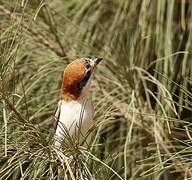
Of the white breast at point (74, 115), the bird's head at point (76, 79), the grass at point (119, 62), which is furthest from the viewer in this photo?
the grass at point (119, 62)

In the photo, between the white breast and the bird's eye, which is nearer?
the white breast

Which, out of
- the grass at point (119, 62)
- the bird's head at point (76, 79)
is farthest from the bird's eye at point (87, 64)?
the grass at point (119, 62)

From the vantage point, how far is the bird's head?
1617 mm

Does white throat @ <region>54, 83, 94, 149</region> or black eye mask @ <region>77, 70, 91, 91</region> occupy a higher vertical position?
black eye mask @ <region>77, 70, 91, 91</region>

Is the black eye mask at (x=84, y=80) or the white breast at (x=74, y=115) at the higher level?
the black eye mask at (x=84, y=80)

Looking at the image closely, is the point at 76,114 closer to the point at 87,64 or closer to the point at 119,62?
the point at 87,64

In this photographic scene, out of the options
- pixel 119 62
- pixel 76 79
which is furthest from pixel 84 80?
pixel 119 62

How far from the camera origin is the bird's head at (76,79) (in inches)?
63.7

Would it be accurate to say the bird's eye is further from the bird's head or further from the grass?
the grass

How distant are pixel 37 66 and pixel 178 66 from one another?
1.33ft

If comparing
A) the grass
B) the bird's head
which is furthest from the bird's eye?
the grass

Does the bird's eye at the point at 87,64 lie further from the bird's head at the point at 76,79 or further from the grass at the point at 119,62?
the grass at the point at 119,62

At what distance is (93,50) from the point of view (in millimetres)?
1938

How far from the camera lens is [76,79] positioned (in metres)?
1.63
